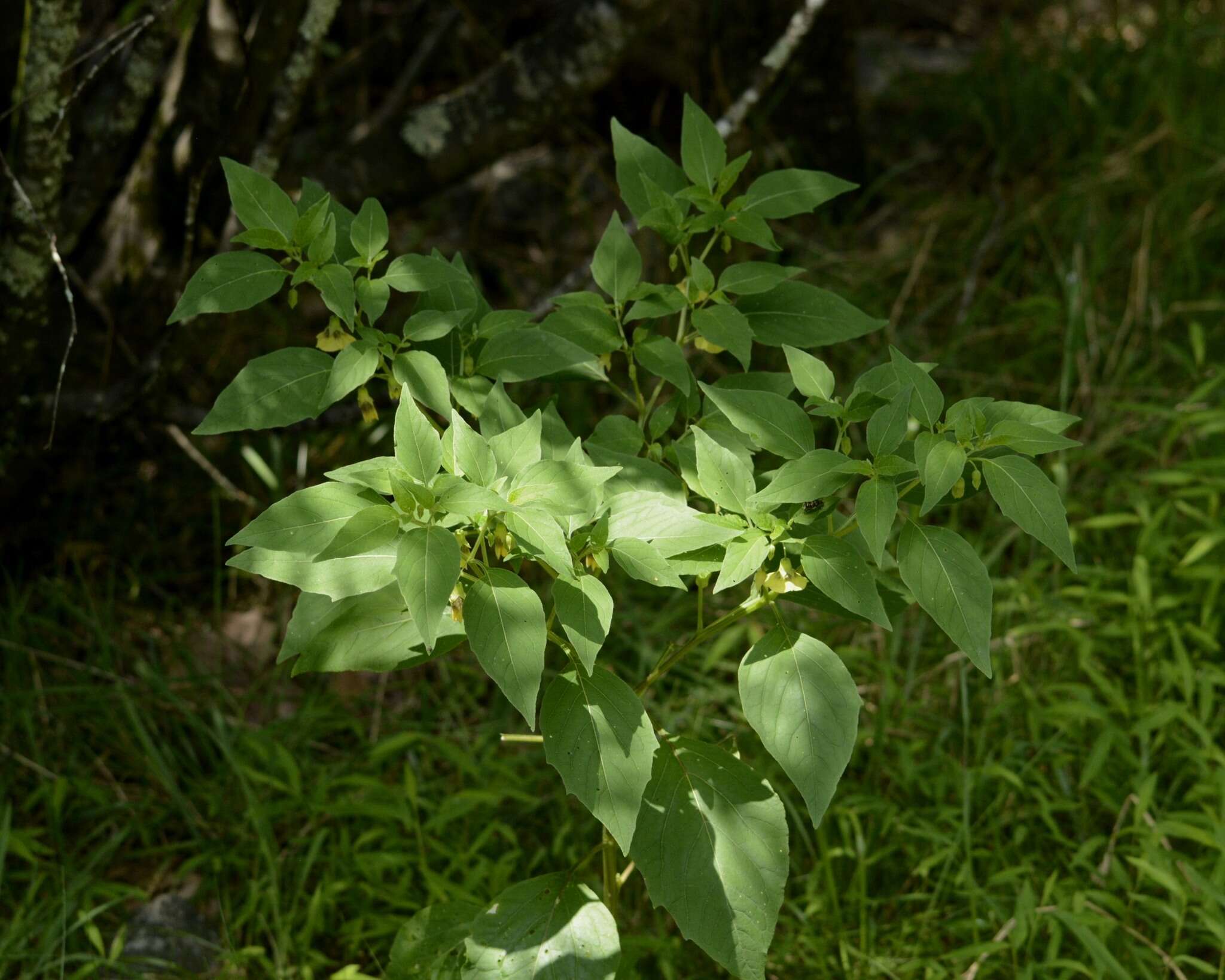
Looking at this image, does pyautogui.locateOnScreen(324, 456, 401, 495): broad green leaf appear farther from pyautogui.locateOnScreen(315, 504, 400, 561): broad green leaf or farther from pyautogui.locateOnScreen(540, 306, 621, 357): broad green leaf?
pyautogui.locateOnScreen(540, 306, 621, 357): broad green leaf

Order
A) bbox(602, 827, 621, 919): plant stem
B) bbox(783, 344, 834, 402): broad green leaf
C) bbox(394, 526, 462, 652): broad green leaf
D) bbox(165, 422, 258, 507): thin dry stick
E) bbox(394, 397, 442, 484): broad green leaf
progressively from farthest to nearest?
bbox(165, 422, 258, 507): thin dry stick, bbox(602, 827, 621, 919): plant stem, bbox(783, 344, 834, 402): broad green leaf, bbox(394, 397, 442, 484): broad green leaf, bbox(394, 526, 462, 652): broad green leaf

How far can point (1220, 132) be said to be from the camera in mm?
3732

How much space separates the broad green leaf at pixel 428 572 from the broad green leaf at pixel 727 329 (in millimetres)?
473

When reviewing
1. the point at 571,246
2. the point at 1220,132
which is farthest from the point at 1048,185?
the point at 571,246

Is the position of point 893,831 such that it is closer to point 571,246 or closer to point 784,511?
point 784,511

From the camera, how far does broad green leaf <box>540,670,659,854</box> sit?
3.99 feet

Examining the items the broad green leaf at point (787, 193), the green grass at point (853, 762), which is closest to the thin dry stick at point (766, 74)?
the green grass at point (853, 762)

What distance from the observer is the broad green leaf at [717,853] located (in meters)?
1.33

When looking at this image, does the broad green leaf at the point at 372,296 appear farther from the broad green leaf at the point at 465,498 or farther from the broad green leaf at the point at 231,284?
the broad green leaf at the point at 465,498

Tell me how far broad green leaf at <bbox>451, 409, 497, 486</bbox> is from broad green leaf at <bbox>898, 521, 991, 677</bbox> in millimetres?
420

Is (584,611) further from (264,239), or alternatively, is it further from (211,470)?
(211,470)

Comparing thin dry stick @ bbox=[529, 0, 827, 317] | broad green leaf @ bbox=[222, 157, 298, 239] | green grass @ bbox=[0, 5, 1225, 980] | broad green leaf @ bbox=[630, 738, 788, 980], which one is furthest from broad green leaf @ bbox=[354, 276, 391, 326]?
thin dry stick @ bbox=[529, 0, 827, 317]

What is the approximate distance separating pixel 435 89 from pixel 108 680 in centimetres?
249

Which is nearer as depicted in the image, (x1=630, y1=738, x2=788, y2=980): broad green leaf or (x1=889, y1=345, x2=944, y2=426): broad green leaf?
(x1=889, y1=345, x2=944, y2=426): broad green leaf
